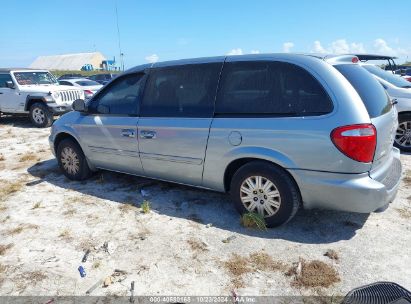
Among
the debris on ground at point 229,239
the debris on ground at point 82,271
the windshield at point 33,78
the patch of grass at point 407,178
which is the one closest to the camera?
the debris on ground at point 82,271

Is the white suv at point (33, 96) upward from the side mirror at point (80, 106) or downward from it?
downward

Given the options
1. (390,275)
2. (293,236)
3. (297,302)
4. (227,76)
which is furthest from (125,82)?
(390,275)

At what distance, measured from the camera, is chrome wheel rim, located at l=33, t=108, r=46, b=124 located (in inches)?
433

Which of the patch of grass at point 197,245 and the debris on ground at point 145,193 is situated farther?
the debris on ground at point 145,193

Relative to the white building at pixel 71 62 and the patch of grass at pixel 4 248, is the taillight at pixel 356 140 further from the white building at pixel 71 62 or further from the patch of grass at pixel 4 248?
the white building at pixel 71 62

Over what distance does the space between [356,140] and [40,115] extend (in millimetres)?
10278

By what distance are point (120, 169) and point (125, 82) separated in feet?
4.00

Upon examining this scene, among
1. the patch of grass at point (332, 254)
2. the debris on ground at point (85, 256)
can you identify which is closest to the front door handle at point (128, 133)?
the debris on ground at point (85, 256)

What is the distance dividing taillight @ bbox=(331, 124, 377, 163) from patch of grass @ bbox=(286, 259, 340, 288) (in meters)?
1.00

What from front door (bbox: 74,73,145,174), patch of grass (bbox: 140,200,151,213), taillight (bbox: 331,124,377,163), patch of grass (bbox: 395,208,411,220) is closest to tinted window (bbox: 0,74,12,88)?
front door (bbox: 74,73,145,174)

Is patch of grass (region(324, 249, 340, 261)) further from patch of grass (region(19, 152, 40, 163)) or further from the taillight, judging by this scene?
patch of grass (region(19, 152, 40, 163))

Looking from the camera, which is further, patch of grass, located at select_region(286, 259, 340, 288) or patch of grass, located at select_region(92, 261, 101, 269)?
patch of grass, located at select_region(92, 261, 101, 269)

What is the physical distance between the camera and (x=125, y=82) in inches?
188

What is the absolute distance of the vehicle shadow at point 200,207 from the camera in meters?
3.71
